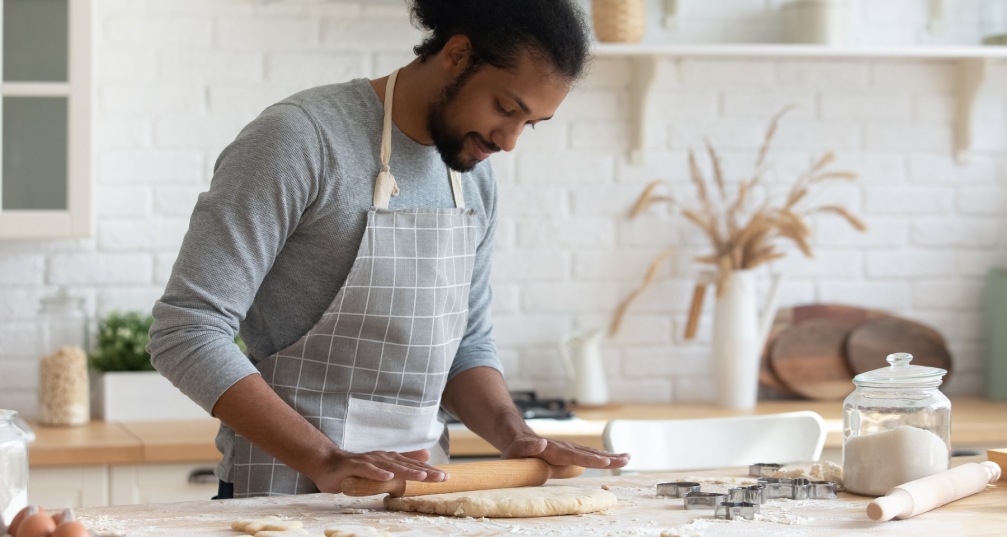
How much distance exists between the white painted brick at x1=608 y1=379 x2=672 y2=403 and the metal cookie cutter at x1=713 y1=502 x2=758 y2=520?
1.80 m

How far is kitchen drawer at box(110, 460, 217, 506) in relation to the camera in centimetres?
258

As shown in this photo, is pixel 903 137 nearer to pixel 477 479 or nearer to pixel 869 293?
pixel 869 293

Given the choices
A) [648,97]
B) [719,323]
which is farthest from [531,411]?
[648,97]

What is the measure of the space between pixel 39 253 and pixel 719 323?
177cm

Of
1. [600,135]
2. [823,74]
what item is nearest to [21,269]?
[600,135]

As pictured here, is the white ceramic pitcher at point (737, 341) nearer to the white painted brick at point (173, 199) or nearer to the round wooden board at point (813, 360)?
the round wooden board at point (813, 360)

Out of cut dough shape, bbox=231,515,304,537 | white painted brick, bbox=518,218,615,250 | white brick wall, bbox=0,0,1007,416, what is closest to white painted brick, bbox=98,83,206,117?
white brick wall, bbox=0,0,1007,416

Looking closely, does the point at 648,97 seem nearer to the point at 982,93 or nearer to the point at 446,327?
the point at 982,93

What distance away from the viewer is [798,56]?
323cm

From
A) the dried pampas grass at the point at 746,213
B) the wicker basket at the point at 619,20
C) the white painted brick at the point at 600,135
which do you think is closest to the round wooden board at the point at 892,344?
the dried pampas grass at the point at 746,213

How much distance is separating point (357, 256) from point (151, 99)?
1524mm

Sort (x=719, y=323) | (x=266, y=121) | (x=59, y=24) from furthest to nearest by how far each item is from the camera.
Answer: (x=719, y=323)
(x=59, y=24)
(x=266, y=121)

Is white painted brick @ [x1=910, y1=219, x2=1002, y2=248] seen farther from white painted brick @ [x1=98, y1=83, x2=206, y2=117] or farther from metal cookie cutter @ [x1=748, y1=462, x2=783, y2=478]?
white painted brick @ [x1=98, y1=83, x2=206, y2=117]

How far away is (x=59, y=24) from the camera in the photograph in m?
2.73
